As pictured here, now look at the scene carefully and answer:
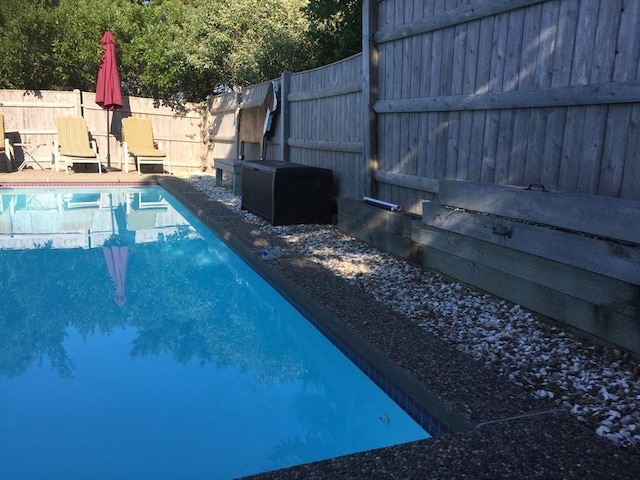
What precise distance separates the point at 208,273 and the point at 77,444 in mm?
2950

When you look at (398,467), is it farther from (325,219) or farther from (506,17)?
(325,219)

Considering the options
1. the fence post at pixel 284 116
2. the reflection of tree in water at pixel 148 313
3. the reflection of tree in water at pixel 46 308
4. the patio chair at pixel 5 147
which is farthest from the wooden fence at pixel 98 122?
the reflection of tree in water at pixel 148 313

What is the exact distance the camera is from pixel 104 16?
12.5 m

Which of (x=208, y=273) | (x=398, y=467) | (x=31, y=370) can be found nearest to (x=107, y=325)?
(x=31, y=370)

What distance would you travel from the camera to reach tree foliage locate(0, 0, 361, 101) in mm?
11156

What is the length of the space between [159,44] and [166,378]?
11.5 m

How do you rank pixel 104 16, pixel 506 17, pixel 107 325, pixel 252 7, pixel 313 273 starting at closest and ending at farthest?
pixel 506 17 < pixel 107 325 < pixel 313 273 < pixel 252 7 < pixel 104 16

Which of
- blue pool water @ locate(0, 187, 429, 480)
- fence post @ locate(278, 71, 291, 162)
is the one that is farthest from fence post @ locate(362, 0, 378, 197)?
fence post @ locate(278, 71, 291, 162)

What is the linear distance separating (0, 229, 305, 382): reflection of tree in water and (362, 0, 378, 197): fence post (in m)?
1.81

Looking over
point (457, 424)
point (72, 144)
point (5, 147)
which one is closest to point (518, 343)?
point (457, 424)

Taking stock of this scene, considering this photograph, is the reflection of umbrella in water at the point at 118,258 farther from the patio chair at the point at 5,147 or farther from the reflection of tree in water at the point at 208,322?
the patio chair at the point at 5,147

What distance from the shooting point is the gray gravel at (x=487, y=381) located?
178 cm

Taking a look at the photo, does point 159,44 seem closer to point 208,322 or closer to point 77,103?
point 77,103

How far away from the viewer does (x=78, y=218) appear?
791 cm
